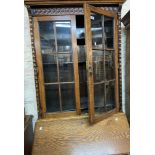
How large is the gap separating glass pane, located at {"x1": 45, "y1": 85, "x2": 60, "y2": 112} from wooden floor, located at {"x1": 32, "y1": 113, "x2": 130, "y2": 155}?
0.15 metres

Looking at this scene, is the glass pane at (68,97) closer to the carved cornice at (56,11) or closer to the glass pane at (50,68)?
the glass pane at (50,68)

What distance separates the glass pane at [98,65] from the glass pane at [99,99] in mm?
88

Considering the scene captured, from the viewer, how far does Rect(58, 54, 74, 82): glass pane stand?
1.74m

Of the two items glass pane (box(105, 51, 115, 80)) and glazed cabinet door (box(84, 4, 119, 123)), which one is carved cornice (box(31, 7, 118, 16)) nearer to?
glazed cabinet door (box(84, 4, 119, 123))

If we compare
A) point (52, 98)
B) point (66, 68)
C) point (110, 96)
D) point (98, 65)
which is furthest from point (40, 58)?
point (110, 96)

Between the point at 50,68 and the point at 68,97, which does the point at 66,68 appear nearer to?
the point at 50,68

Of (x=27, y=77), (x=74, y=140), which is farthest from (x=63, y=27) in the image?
(x=74, y=140)

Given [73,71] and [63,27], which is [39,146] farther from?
[63,27]

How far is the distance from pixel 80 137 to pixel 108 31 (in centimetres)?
118

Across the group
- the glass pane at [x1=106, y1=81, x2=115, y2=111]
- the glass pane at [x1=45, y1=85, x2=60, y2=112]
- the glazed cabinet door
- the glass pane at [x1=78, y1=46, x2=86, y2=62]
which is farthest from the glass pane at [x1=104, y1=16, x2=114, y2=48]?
the glass pane at [x1=45, y1=85, x2=60, y2=112]

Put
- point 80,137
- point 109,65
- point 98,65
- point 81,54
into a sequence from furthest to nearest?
point 81,54
point 109,65
point 98,65
point 80,137

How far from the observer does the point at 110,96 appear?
1.81 meters

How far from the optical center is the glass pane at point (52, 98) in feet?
5.76
